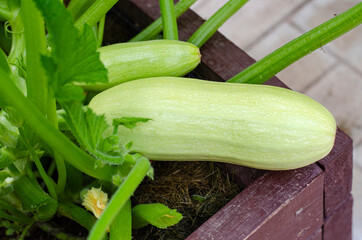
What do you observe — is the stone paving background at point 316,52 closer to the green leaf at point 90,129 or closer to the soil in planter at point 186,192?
the soil in planter at point 186,192

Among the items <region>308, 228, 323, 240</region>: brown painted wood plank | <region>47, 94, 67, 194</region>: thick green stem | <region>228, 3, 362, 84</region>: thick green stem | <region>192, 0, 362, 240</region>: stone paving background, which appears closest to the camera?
<region>47, 94, 67, 194</region>: thick green stem

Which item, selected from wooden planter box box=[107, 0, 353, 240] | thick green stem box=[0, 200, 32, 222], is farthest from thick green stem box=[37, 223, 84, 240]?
wooden planter box box=[107, 0, 353, 240]

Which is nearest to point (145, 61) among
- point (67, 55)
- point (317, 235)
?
point (67, 55)

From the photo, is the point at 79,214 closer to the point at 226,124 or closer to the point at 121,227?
the point at 121,227

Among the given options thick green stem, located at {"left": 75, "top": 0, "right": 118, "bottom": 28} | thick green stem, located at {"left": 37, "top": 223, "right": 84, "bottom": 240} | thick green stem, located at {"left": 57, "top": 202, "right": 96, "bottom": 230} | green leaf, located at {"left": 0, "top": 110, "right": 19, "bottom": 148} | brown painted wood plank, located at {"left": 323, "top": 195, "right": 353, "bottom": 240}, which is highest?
thick green stem, located at {"left": 75, "top": 0, "right": 118, "bottom": 28}

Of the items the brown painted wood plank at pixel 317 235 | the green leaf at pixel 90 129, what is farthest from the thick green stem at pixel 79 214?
the brown painted wood plank at pixel 317 235

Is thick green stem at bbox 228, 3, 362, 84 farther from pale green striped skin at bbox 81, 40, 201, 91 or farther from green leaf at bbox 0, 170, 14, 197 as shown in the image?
green leaf at bbox 0, 170, 14, 197

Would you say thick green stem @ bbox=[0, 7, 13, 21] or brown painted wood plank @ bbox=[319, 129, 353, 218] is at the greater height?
thick green stem @ bbox=[0, 7, 13, 21]
